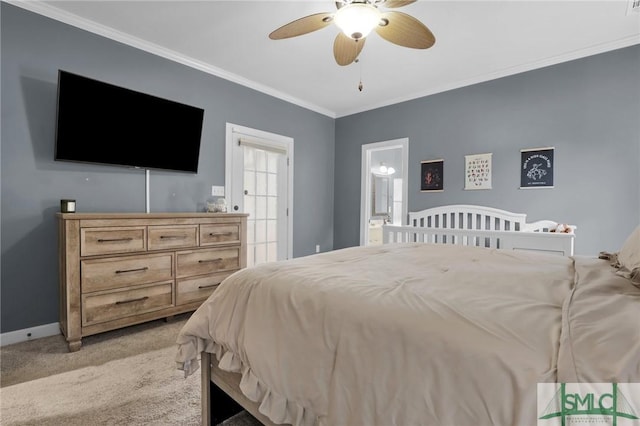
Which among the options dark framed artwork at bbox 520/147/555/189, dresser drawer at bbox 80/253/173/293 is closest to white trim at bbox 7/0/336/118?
dresser drawer at bbox 80/253/173/293

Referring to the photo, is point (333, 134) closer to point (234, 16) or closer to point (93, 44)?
point (234, 16)

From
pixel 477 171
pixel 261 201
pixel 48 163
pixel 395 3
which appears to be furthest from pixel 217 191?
pixel 477 171

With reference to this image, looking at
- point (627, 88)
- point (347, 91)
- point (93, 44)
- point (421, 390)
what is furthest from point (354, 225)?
point (421, 390)

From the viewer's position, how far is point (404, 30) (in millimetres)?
1986

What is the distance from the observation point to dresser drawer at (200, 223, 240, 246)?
2.90 metres

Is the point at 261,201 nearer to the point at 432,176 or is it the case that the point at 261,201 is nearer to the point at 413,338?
the point at 432,176

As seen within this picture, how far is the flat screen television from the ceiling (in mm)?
599

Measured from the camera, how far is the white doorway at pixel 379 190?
481 centimetres

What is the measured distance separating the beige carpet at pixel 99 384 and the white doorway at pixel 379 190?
3306 mm

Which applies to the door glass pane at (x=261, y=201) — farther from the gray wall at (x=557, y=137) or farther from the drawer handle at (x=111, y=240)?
the gray wall at (x=557, y=137)

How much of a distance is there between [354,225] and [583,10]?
3.48m

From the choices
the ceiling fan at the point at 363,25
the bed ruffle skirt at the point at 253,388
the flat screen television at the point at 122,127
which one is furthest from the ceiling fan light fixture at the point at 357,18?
A: the flat screen television at the point at 122,127

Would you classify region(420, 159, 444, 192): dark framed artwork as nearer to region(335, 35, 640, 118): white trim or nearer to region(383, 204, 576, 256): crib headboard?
region(383, 204, 576, 256): crib headboard

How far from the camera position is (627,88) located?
9.33 ft
